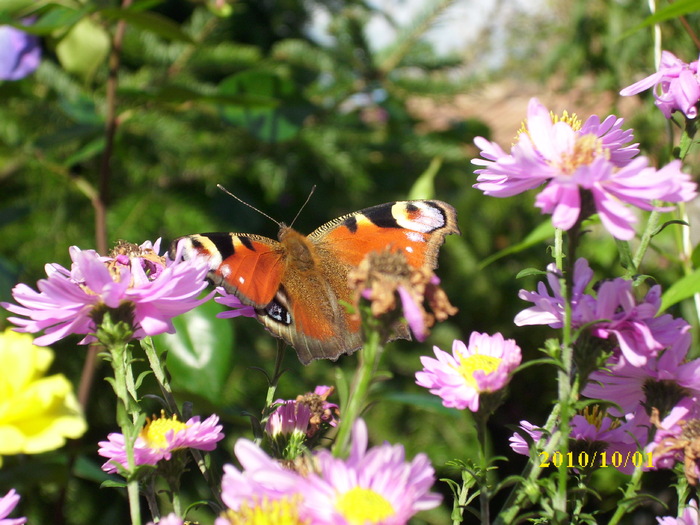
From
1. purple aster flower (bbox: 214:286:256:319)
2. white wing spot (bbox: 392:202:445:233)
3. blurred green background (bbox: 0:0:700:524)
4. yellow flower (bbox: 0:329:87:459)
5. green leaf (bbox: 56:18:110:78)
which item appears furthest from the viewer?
blurred green background (bbox: 0:0:700:524)

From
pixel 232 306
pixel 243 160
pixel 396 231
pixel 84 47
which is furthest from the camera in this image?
pixel 243 160

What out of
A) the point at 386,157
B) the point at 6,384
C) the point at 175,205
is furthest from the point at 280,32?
the point at 6,384

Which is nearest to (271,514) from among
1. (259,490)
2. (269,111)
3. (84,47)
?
(259,490)

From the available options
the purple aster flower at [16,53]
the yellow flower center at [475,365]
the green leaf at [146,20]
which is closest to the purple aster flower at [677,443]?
the yellow flower center at [475,365]

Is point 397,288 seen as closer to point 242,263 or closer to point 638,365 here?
point 638,365

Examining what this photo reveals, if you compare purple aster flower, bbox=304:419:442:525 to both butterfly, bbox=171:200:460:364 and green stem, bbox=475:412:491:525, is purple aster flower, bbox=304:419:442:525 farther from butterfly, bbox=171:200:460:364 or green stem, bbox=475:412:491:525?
butterfly, bbox=171:200:460:364

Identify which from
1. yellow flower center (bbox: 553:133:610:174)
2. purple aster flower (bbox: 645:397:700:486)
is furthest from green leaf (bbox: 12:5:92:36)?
purple aster flower (bbox: 645:397:700:486)
